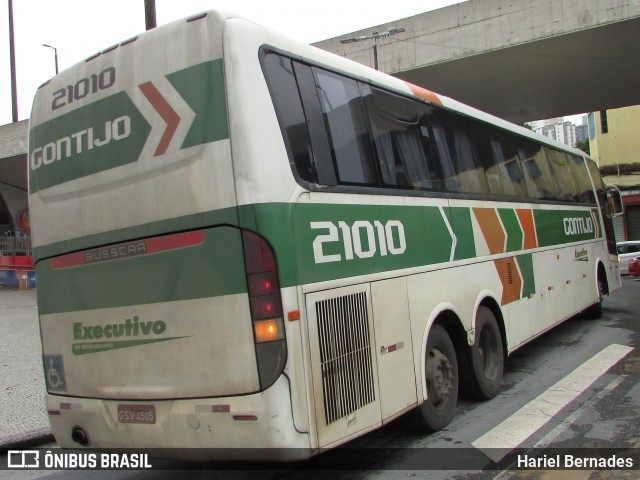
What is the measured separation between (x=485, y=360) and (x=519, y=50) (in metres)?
11.7

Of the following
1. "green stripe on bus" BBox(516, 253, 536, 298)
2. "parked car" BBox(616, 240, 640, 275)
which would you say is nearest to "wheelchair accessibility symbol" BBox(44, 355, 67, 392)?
"green stripe on bus" BBox(516, 253, 536, 298)

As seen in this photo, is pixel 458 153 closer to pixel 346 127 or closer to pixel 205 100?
pixel 346 127

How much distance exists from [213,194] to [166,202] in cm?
39

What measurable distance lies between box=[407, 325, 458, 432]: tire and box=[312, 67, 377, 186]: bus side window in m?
1.71

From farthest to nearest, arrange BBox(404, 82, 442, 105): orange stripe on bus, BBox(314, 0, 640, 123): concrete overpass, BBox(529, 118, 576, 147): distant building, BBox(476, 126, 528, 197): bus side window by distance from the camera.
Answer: BBox(529, 118, 576, 147): distant building → BBox(314, 0, 640, 123): concrete overpass → BBox(476, 126, 528, 197): bus side window → BBox(404, 82, 442, 105): orange stripe on bus

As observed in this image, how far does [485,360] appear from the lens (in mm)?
6520

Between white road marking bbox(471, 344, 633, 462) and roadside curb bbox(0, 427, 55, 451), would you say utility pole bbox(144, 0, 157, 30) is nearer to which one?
roadside curb bbox(0, 427, 55, 451)

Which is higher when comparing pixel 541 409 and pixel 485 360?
pixel 485 360

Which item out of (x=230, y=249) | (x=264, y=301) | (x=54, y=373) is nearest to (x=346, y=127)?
(x=230, y=249)

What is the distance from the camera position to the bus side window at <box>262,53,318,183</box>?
389cm

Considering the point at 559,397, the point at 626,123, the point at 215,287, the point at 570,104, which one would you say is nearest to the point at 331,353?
the point at 215,287

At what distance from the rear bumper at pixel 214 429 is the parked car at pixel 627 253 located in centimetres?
2274

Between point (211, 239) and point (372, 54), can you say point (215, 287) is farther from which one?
point (372, 54)

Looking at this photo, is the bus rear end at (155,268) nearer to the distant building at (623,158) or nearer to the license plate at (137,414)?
the license plate at (137,414)
